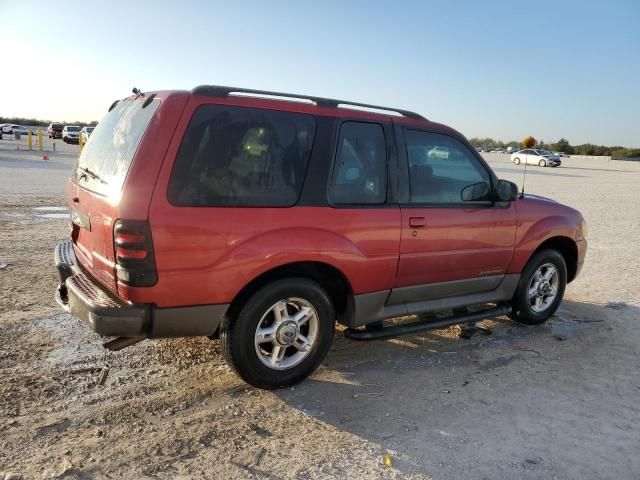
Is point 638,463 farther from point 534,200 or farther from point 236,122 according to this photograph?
point 236,122

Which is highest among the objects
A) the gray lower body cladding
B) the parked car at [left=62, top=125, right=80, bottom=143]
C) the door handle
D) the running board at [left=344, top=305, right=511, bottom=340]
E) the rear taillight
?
the parked car at [left=62, top=125, right=80, bottom=143]

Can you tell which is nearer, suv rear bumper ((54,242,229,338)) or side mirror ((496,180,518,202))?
suv rear bumper ((54,242,229,338))

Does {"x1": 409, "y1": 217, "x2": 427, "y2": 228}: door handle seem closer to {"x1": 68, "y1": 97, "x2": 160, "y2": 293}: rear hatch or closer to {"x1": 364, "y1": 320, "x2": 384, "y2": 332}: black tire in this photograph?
{"x1": 364, "y1": 320, "x2": 384, "y2": 332}: black tire

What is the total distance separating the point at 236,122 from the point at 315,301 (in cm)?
133

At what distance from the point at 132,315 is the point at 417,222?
7.17ft

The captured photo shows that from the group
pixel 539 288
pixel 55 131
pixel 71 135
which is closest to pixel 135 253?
pixel 539 288

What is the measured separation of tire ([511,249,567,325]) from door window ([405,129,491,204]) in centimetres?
104

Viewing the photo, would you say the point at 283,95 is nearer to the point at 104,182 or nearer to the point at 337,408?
the point at 104,182

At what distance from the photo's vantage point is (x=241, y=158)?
3.32 metres

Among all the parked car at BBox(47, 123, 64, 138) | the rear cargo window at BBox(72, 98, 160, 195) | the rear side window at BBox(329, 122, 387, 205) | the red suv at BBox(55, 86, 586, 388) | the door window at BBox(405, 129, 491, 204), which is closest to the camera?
the red suv at BBox(55, 86, 586, 388)

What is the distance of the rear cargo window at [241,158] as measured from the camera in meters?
3.15

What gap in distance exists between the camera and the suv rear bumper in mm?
3090

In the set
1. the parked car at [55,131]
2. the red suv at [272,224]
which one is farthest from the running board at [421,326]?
the parked car at [55,131]

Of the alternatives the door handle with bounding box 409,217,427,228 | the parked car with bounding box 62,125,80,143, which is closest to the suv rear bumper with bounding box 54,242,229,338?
the door handle with bounding box 409,217,427,228
